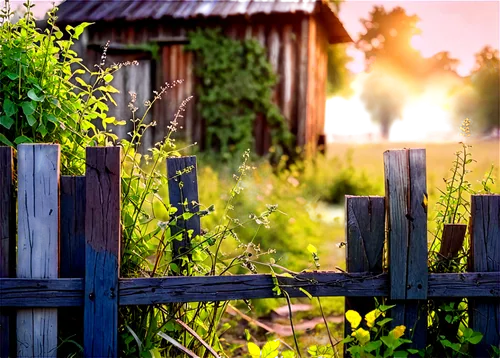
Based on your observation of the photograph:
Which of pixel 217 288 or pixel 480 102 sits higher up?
pixel 480 102

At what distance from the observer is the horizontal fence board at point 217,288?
2.61m

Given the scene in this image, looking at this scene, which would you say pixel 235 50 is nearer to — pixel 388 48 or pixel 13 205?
pixel 13 205

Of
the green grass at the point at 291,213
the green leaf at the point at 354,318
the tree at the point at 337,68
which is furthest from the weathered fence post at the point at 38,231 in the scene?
the tree at the point at 337,68

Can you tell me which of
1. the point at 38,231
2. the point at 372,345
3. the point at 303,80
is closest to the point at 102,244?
the point at 38,231

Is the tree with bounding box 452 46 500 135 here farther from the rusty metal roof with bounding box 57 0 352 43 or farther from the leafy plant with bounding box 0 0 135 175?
the leafy plant with bounding box 0 0 135 175

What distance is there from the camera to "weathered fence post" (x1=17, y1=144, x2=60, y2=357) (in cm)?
261

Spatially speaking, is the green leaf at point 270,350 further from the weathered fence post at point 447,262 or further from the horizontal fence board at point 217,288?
the weathered fence post at point 447,262

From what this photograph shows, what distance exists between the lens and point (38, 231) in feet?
8.63

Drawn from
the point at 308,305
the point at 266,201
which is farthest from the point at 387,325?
the point at 266,201

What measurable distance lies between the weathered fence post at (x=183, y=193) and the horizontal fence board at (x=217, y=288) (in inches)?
9.5

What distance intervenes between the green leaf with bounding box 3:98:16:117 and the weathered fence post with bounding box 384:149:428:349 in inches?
67.6

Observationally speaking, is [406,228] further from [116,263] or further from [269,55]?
[269,55]

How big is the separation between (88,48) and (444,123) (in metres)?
11.4

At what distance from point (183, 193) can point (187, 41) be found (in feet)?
34.3
